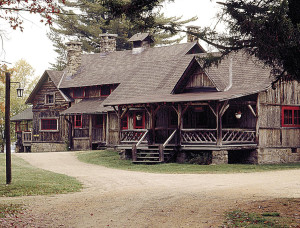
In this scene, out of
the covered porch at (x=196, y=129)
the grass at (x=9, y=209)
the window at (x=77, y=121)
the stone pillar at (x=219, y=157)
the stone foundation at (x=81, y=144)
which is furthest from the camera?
the window at (x=77, y=121)

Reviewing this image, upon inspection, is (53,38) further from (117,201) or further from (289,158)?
(117,201)

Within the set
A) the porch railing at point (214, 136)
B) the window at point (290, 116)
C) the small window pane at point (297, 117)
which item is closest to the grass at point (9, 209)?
the porch railing at point (214, 136)

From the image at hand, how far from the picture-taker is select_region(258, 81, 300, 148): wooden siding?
29.0 m

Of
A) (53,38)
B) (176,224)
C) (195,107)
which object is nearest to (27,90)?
(53,38)

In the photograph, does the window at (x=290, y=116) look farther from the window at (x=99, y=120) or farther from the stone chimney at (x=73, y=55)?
the stone chimney at (x=73, y=55)

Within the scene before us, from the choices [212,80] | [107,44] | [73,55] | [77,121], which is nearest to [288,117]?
[212,80]

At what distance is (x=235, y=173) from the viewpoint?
2386 centimetres

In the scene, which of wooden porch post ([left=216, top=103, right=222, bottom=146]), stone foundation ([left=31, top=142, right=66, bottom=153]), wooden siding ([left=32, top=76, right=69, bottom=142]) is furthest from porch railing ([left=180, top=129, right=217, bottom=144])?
wooden siding ([left=32, top=76, right=69, bottom=142])

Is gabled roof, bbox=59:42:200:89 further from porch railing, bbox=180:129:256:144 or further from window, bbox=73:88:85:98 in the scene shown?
porch railing, bbox=180:129:256:144

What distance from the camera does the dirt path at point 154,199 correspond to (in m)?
11.9

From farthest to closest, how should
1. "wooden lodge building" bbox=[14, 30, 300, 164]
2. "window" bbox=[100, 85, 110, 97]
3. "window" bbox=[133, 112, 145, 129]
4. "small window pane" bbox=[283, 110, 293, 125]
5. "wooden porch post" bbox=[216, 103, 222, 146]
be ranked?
"window" bbox=[100, 85, 110, 97] < "window" bbox=[133, 112, 145, 129] < "small window pane" bbox=[283, 110, 293, 125] < "wooden lodge building" bbox=[14, 30, 300, 164] < "wooden porch post" bbox=[216, 103, 222, 146]

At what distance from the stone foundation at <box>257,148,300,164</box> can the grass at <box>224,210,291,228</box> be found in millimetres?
16943

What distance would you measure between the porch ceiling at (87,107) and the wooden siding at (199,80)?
9.85m

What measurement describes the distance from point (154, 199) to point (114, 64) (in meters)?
30.4
